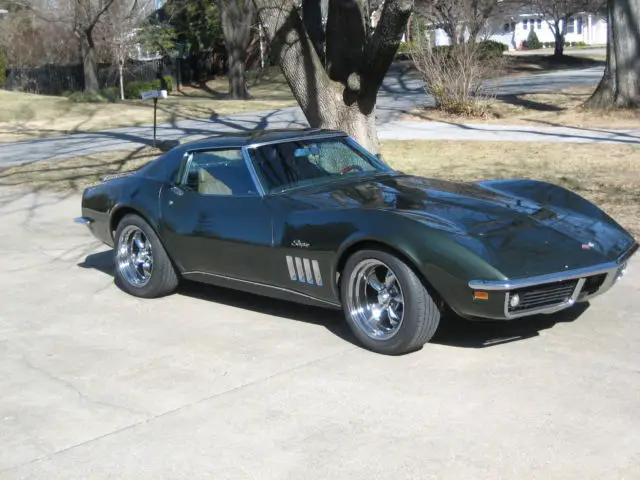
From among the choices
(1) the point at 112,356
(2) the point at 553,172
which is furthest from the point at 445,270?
(2) the point at 553,172

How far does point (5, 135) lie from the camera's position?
80.3 feet

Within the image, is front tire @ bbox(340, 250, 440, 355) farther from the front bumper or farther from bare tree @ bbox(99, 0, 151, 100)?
bare tree @ bbox(99, 0, 151, 100)

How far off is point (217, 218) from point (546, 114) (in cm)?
1639

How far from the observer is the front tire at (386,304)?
17.4ft

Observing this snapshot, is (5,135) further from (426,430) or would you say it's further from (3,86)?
(426,430)

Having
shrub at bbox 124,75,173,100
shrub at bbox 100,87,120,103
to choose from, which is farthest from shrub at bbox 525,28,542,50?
shrub at bbox 100,87,120,103

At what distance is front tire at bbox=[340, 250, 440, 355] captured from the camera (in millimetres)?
5316

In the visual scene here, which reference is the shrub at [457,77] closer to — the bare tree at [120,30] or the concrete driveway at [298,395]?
the concrete driveway at [298,395]

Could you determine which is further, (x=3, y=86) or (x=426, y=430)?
(x=3, y=86)

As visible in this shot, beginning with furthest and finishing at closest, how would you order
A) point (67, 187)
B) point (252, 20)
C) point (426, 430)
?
point (252, 20) < point (67, 187) < point (426, 430)

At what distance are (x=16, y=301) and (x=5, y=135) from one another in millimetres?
18459

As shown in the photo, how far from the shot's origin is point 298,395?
503 cm

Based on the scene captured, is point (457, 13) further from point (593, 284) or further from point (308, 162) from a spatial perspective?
point (593, 284)

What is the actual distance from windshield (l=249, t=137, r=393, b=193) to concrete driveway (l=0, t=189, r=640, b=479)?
3.36 feet
